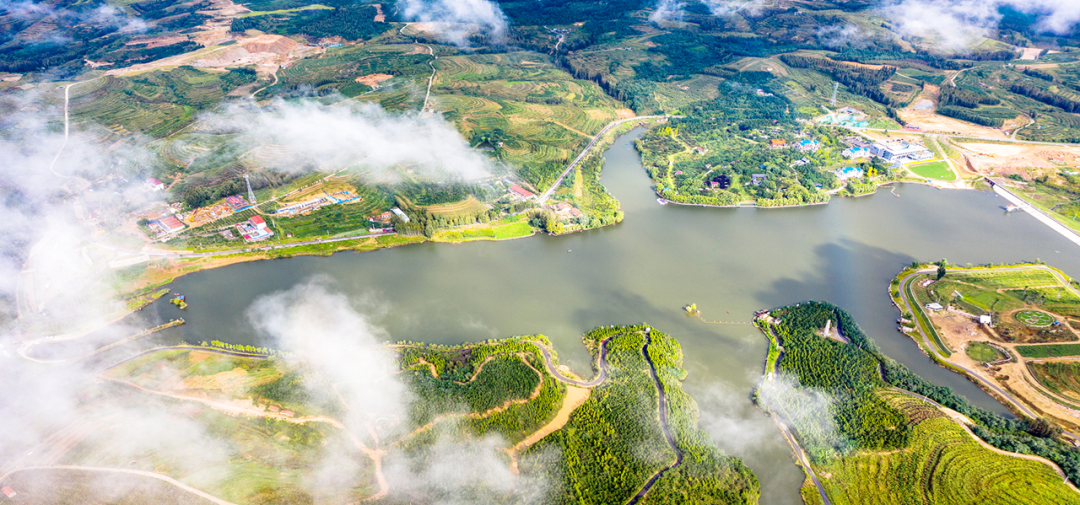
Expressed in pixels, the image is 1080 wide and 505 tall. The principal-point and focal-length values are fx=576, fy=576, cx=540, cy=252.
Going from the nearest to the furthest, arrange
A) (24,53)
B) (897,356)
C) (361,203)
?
(897,356), (361,203), (24,53)

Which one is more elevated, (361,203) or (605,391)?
(605,391)

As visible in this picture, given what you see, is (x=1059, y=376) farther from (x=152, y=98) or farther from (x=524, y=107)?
(x=152, y=98)

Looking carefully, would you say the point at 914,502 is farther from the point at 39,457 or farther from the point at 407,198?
the point at 407,198

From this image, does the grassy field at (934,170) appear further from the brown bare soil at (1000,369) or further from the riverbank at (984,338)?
the brown bare soil at (1000,369)

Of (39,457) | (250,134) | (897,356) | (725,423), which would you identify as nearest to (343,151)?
(250,134)

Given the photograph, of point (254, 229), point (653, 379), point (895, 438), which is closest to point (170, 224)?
point (254, 229)

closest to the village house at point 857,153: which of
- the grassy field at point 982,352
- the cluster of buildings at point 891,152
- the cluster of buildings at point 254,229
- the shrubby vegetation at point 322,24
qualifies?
the cluster of buildings at point 891,152

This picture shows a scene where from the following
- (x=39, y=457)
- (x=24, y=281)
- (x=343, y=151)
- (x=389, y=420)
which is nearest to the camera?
(x=39, y=457)
